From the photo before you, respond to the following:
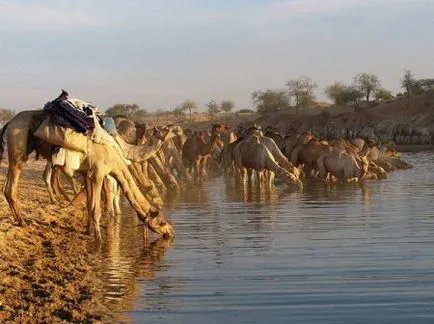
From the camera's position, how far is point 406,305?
647cm

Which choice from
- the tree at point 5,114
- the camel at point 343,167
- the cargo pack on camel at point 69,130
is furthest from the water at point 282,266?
the tree at point 5,114

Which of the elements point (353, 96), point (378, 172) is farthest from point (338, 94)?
point (378, 172)

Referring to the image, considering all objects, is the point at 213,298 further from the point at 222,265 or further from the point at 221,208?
the point at 221,208

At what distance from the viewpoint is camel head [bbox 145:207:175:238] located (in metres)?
10.7

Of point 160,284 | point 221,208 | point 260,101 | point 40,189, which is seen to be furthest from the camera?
point 260,101

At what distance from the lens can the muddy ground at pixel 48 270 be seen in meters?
6.32

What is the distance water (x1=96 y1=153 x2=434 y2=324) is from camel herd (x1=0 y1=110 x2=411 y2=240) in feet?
2.35

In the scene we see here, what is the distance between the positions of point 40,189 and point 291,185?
6779 mm

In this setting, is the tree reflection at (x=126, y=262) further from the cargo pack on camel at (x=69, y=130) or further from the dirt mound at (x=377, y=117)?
the dirt mound at (x=377, y=117)

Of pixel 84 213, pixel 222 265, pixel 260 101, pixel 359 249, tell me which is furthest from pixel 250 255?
pixel 260 101

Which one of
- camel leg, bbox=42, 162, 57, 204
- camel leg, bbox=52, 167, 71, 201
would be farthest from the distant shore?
camel leg, bbox=42, 162, 57, 204

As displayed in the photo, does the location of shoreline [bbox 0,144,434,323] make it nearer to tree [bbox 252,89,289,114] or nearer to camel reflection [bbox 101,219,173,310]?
camel reflection [bbox 101,219,173,310]

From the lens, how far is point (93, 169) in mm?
10734

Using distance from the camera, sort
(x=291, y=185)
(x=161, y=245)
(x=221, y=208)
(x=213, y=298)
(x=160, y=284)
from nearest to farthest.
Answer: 1. (x=213, y=298)
2. (x=160, y=284)
3. (x=161, y=245)
4. (x=221, y=208)
5. (x=291, y=185)
